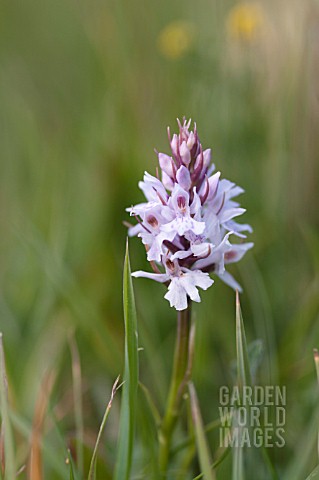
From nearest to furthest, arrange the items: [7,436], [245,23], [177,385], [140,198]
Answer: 1. [7,436]
2. [177,385]
3. [140,198]
4. [245,23]

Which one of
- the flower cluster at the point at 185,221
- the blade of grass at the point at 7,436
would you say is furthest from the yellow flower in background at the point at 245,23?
the blade of grass at the point at 7,436

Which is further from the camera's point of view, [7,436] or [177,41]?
[177,41]

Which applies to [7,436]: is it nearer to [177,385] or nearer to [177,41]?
[177,385]

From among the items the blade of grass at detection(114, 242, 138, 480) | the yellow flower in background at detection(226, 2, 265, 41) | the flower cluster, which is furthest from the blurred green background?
the flower cluster

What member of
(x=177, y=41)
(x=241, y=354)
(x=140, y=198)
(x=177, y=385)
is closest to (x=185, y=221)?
(x=241, y=354)

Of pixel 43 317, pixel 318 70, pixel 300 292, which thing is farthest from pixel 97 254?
pixel 318 70

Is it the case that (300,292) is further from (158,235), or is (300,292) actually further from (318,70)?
(158,235)

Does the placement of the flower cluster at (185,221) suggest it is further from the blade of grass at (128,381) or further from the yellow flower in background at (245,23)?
the yellow flower in background at (245,23)
